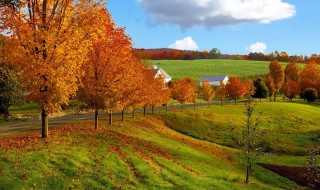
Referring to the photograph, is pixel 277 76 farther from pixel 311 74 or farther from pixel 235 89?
pixel 235 89

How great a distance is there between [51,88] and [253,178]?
78.8 feet

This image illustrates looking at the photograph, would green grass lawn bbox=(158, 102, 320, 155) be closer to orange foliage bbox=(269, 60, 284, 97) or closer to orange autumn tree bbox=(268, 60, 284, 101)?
orange autumn tree bbox=(268, 60, 284, 101)

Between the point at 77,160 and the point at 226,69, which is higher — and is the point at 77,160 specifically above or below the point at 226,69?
below

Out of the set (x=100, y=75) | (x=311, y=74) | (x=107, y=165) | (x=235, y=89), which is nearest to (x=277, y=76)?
(x=311, y=74)

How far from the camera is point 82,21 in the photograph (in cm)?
2723

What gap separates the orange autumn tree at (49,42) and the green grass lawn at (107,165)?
4.21 metres

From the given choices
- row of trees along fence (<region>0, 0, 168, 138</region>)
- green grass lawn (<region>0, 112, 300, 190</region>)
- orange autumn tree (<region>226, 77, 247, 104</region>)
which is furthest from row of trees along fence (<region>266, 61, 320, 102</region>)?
row of trees along fence (<region>0, 0, 168, 138</region>)

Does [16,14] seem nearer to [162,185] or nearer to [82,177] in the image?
[82,177]

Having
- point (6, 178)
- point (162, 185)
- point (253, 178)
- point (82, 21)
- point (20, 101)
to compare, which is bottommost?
point (253, 178)

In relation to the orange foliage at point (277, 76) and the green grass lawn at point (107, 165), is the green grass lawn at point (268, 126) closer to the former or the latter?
the green grass lawn at point (107, 165)

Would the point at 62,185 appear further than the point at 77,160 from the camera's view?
No

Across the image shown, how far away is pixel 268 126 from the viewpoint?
66375 millimetres

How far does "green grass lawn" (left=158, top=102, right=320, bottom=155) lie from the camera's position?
5516cm

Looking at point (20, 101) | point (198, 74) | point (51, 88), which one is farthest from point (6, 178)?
point (198, 74)
